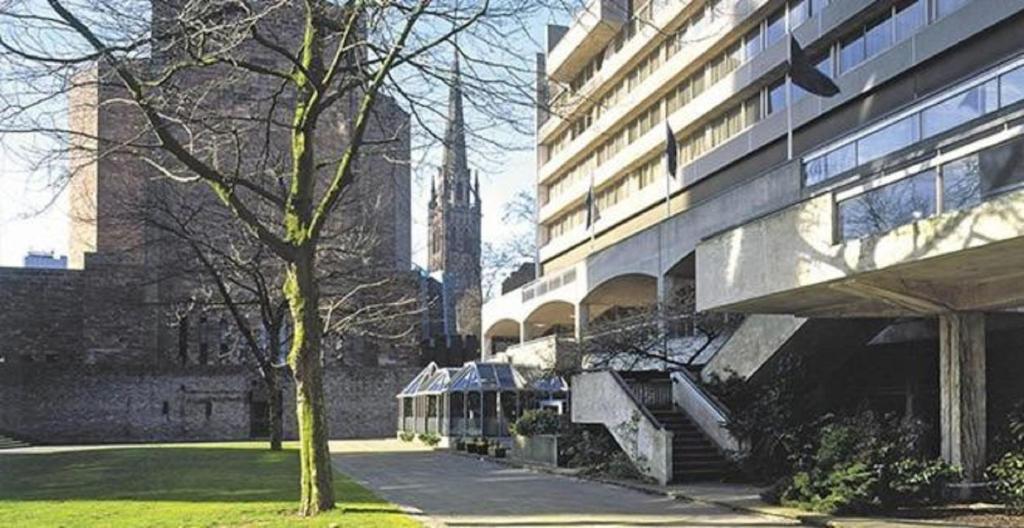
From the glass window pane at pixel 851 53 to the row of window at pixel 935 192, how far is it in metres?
24.3

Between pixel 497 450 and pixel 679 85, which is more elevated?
pixel 679 85

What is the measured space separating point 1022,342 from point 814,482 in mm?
5874

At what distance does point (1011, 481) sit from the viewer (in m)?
16.0

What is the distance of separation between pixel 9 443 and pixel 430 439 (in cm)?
2054

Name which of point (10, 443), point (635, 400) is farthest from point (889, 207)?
point (10, 443)

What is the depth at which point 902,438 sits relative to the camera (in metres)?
17.6

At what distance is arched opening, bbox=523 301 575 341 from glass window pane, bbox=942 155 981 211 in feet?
142

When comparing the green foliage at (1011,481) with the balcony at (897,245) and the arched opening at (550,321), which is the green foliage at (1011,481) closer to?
the balcony at (897,245)

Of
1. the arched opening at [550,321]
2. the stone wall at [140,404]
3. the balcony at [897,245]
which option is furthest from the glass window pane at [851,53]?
the stone wall at [140,404]

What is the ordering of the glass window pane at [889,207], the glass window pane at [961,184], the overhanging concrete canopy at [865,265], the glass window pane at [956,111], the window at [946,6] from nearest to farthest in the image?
the overhanging concrete canopy at [865,265] < the glass window pane at [961,184] < the glass window pane at [889,207] < the glass window pane at [956,111] < the window at [946,6]

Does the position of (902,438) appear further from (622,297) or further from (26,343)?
(26,343)

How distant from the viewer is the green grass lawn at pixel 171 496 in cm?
1561

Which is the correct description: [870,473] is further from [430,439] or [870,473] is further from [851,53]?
[430,439]

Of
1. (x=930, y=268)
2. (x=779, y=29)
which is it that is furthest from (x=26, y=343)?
(x=930, y=268)
